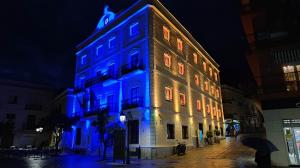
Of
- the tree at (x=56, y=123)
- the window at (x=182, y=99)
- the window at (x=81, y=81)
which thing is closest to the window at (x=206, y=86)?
the window at (x=182, y=99)

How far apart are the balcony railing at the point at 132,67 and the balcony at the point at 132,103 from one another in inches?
114

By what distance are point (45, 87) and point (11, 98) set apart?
6208mm

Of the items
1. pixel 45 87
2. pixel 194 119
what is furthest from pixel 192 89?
pixel 45 87

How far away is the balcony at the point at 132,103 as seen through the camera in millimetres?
22803

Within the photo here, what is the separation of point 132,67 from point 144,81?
2051 millimetres

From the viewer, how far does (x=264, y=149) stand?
26.6 ft

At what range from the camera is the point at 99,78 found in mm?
29219

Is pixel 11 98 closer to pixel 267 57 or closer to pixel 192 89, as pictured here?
pixel 192 89

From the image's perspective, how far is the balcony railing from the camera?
23.5 meters

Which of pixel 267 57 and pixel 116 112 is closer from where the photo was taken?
pixel 267 57

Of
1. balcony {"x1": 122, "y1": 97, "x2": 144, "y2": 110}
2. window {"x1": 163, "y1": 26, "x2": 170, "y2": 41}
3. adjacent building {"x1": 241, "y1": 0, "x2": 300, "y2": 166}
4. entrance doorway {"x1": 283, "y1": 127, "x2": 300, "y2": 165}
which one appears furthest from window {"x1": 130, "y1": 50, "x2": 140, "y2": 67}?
entrance doorway {"x1": 283, "y1": 127, "x2": 300, "y2": 165}

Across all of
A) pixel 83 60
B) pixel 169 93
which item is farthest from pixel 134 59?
pixel 83 60

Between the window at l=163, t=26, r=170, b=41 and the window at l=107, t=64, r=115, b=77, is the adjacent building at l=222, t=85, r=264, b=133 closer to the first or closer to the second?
the window at l=163, t=26, r=170, b=41

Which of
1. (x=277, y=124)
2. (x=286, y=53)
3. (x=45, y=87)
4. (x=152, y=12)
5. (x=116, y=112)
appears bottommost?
(x=277, y=124)
